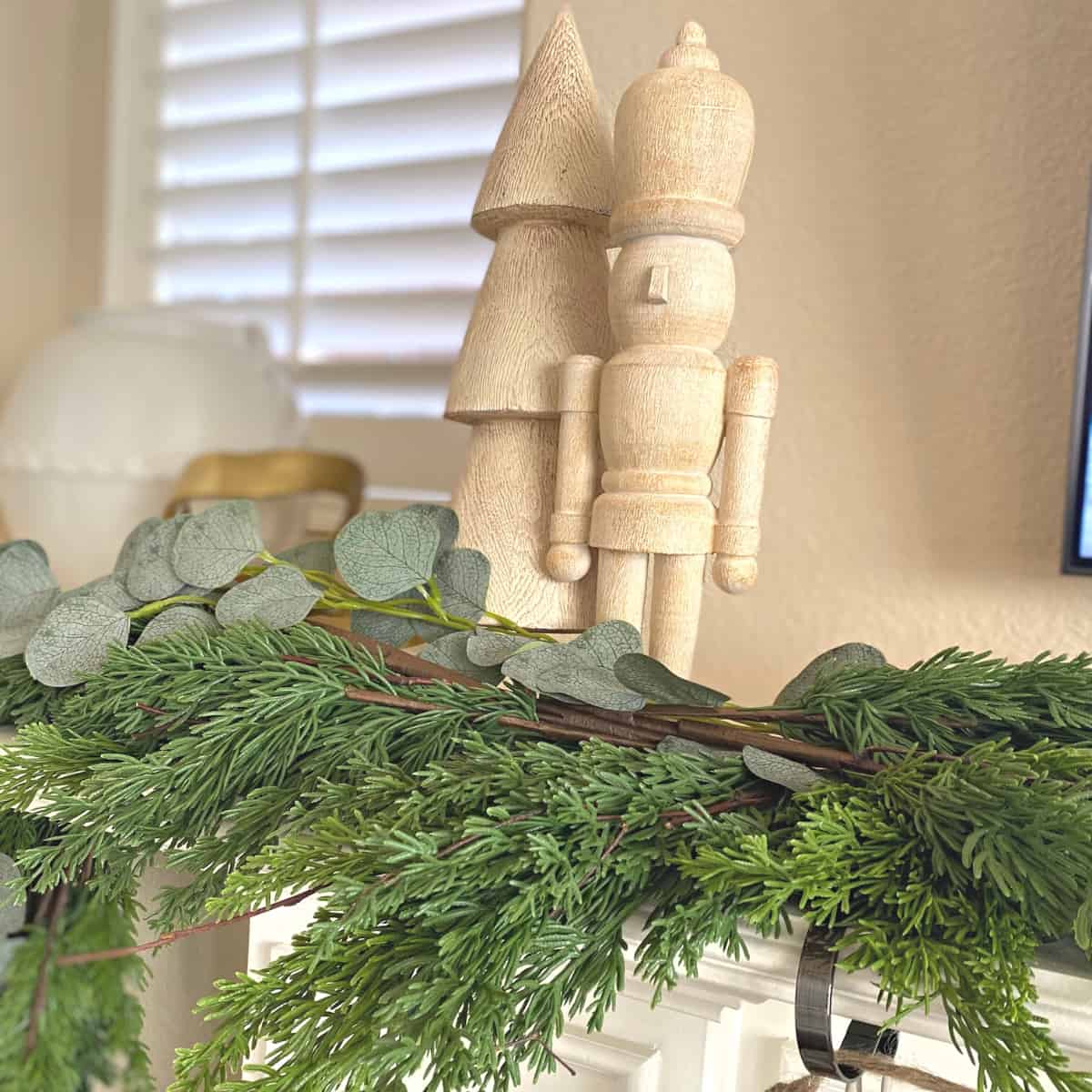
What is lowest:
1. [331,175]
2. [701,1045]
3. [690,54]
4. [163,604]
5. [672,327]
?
[701,1045]

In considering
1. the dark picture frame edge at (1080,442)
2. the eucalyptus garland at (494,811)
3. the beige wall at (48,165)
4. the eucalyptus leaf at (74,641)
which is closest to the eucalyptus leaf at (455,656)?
the eucalyptus garland at (494,811)

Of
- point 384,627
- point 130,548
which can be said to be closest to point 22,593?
point 130,548

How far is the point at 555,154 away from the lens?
1.57 ft

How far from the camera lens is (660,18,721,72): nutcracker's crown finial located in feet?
1.40

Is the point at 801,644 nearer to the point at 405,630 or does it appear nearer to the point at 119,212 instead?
the point at 405,630

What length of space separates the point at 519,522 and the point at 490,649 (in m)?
0.12

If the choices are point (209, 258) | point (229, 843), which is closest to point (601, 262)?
point (229, 843)

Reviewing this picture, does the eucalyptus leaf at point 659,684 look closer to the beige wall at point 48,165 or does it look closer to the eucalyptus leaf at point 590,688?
the eucalyptus leaf at point 590,688

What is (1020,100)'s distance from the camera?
614 mm

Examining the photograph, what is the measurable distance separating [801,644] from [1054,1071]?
0.47m

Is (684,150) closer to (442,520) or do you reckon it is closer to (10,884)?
(442,520)

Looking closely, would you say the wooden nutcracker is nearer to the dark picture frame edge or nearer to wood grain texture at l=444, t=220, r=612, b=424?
wood grain texture at l=444, t=220, r=612, b=424

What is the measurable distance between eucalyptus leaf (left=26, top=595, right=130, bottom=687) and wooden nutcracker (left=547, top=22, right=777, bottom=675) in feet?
0.59

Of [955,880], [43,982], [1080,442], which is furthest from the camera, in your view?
[1080,442]
